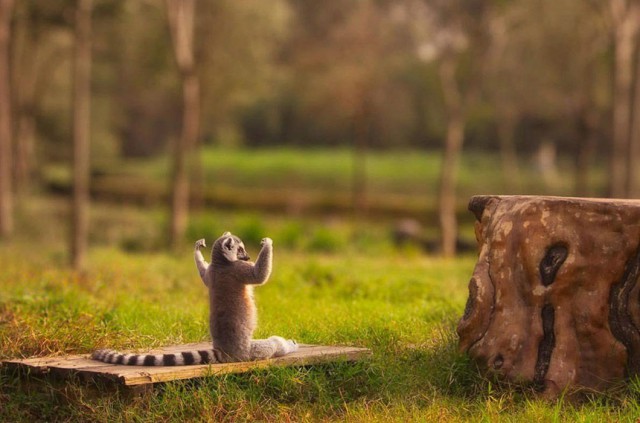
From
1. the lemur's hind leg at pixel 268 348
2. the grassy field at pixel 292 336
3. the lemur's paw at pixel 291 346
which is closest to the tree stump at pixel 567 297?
the grassy field at pixel 292 336

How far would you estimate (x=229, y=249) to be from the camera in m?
7.49

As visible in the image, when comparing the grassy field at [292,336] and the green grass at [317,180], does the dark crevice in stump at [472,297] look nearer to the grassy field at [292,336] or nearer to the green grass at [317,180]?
the grassy field at [292,336]

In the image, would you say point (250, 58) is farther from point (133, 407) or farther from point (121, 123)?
point (133, 407)

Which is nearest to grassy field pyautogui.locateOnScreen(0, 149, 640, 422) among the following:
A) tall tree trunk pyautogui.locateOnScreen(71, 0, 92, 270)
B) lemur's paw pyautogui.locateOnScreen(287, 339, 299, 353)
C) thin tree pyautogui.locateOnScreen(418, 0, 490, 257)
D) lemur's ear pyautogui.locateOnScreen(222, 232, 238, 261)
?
lemur's paw pyautogui.locateOnScreen(287, 339, 299, 353)

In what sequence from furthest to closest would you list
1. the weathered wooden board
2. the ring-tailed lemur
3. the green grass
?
the green grass < the ring-tailed lemur < the weathered wooden board

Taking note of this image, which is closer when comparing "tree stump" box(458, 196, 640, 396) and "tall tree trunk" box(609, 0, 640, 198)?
"tree stump" box(458, 196, 640, 396)

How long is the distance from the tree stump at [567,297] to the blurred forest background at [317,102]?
1123cm

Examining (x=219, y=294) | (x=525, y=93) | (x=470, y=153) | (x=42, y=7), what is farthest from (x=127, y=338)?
(x=470, y=153)

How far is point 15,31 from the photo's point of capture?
31156 millimetres

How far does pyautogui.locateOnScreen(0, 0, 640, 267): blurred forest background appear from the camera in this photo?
24.9m

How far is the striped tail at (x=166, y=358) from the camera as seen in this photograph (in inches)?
286

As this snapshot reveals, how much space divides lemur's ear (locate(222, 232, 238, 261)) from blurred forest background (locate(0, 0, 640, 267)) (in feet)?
34.9

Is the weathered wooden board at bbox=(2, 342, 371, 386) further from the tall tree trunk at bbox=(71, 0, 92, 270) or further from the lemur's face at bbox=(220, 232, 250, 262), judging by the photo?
the tall tree trunk at bbox=(71, 0, 92, 270)

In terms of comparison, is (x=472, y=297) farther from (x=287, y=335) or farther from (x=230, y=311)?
(x=230, y=311)
